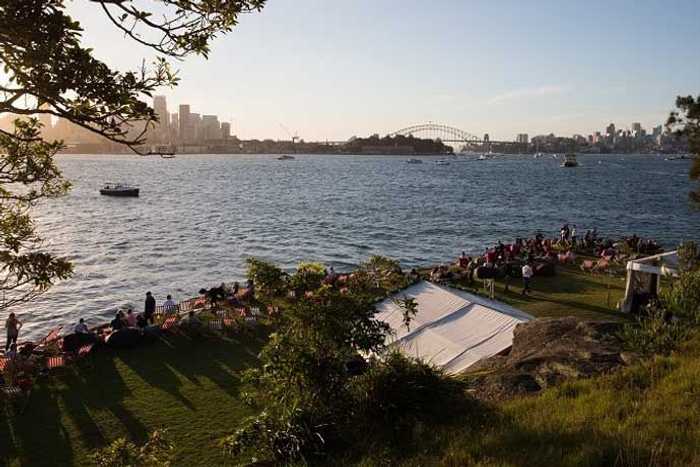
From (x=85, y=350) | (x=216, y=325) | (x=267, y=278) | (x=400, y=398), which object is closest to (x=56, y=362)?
(x=85, y=350)

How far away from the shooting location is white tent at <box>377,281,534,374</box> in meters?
12.3

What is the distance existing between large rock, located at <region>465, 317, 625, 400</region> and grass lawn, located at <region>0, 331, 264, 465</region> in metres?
5.10

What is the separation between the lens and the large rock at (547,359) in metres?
8.80

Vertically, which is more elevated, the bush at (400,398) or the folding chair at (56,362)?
the bush at (400,398)

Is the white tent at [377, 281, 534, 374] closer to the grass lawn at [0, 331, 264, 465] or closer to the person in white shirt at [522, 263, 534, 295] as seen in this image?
the grass lawn at [0, 331, 264, 465]

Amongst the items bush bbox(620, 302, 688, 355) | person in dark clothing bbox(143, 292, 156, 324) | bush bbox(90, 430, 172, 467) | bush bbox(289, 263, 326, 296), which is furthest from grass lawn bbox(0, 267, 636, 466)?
person in dark clothing bbox(143, 292, 156, 324)

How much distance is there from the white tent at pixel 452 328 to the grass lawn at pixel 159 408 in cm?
408

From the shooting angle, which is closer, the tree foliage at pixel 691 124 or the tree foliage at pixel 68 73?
the tree foliage at pixel 68 73

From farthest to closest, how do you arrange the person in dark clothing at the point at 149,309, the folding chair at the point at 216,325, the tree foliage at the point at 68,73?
the person in dark clothing at the point at 149,309 → the folding chair at the point at 216,325 → the tree foliage at the point at 68,73

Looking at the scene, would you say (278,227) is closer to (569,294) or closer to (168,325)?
(569,294)

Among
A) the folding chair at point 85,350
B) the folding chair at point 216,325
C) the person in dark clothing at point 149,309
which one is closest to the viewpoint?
the folding chair at point 85,350

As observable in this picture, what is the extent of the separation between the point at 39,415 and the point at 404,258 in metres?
29.5

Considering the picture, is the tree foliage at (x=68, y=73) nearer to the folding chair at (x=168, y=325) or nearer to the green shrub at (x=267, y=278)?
the green shrub at (x=267, y=278)

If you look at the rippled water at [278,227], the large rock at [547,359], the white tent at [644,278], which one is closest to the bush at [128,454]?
the large rock at [547,359]
